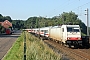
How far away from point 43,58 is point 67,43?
22.3 m

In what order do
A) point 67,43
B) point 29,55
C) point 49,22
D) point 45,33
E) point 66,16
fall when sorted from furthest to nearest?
point 49,22 < point 66,16 < point 45,33 < point 67,43 < point 29,55

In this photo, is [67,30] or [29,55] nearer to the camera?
[29,55]

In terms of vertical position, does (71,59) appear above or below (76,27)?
below

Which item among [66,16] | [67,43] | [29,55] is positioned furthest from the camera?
[66,16]

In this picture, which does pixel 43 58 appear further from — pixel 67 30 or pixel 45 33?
pixel 45 33

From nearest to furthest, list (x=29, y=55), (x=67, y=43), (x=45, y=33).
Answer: (x=29, y=55) → (x=67, y=43) → (x=45, y=33)

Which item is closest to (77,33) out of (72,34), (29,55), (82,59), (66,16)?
(72,34)

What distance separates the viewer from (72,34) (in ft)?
112

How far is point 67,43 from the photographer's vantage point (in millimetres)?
34031

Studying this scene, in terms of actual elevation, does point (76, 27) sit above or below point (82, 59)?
above

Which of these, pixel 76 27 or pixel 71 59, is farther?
pixel 76 27

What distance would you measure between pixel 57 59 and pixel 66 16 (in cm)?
10271

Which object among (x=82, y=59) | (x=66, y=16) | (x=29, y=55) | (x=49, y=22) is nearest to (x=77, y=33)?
(x=82, y=59)

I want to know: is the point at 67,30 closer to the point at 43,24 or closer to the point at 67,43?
the point at 67,43
